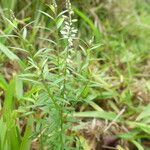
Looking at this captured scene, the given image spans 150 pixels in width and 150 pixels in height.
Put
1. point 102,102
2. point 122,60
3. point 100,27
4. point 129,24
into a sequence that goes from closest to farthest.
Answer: point 102,102, point 122,60, point 100,27, point 129,24

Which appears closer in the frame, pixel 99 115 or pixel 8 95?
pixel 8 95

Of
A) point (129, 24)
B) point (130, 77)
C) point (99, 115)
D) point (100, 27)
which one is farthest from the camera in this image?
point (129, 24)

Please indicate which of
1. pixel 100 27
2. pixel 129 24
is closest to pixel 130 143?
pixel 100 27

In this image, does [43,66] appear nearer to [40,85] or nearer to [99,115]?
[40,85]

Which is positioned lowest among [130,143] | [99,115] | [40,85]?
[130,143]

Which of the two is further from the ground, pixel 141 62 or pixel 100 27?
pixel 100 27

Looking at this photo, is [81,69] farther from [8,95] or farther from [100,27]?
[100,27]

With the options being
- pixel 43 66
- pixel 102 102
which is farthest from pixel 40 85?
pixel 102 102
